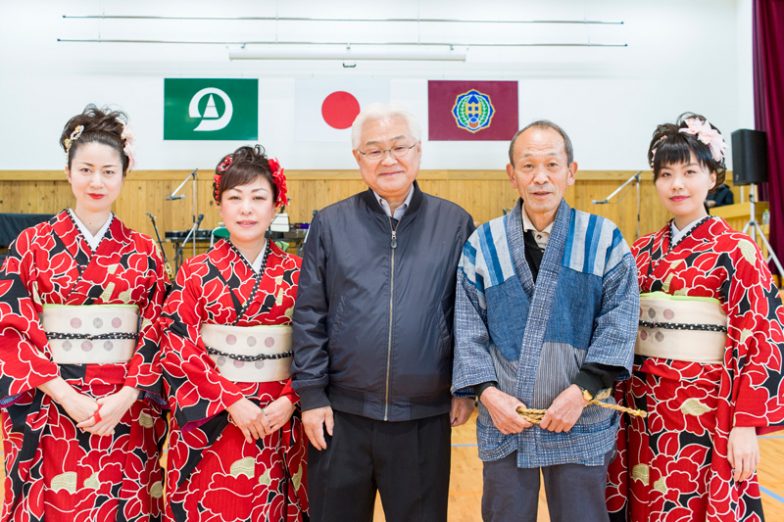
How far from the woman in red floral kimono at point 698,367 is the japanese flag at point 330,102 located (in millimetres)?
5910

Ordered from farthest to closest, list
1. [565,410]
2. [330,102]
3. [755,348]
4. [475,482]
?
[330,102], [475,482], [755,348], [565,410]

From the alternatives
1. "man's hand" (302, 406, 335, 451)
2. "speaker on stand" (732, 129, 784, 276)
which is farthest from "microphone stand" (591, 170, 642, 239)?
"man's hand" (302, 406, 335, 451)

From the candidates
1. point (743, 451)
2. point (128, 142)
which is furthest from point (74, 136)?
point (743, 451)

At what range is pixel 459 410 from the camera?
1587 mm

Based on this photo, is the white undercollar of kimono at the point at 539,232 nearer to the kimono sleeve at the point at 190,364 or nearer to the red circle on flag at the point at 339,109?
the kimono sleeve at the point at 190,364

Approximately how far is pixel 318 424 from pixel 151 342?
554 millimetres

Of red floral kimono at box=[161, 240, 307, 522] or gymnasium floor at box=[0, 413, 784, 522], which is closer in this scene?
red floral kimono at box=[161, 240, 307, 522]

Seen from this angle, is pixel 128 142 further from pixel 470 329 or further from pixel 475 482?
pixel 475 482

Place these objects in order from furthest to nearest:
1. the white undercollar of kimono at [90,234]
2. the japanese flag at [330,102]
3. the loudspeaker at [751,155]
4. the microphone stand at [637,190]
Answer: the japanese flag at [330,102] → the microphone stand at [637,190] → the loudspeaker at [751,155] → the white undercollar of kimono at [90,234]

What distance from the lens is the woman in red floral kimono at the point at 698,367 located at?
1.47m

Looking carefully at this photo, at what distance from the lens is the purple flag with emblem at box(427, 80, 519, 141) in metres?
7.31

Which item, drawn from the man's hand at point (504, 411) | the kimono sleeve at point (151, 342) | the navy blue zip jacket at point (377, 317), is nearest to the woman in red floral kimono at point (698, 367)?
the man's hand at point (504, 411)

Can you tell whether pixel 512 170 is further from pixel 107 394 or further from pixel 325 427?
pixel 107 394

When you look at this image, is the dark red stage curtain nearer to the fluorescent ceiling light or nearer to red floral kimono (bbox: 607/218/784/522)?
the fluorescent ceiling light
